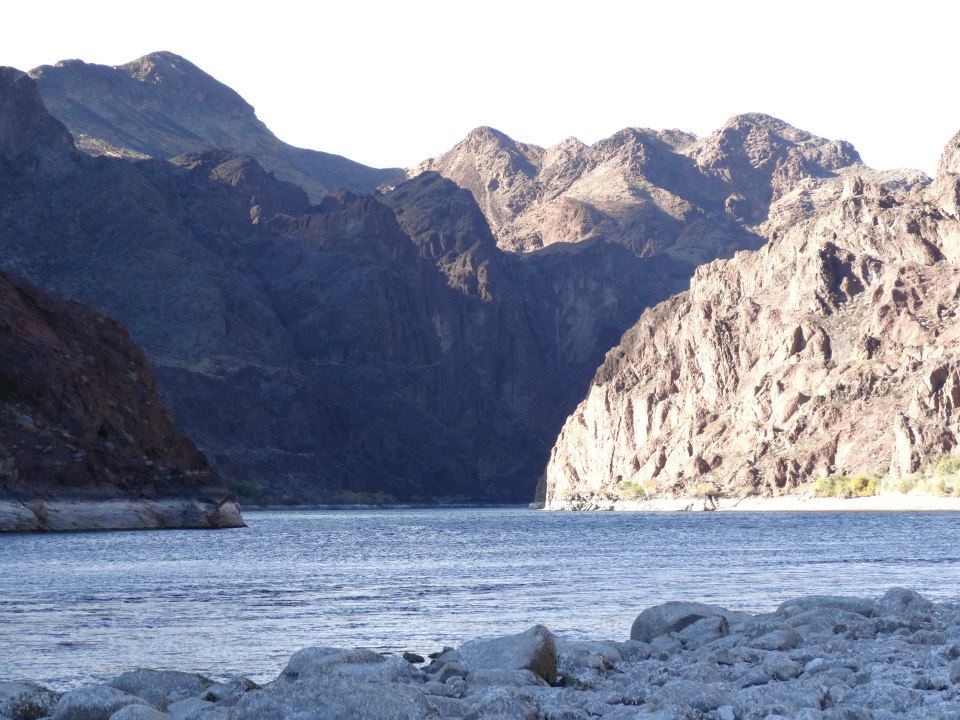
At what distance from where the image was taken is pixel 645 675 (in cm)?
2677

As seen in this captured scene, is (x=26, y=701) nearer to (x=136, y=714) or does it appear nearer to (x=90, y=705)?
(x=90, y=705)

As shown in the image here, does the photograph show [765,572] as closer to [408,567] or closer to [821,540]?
[408,567]

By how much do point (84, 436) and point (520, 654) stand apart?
114 m

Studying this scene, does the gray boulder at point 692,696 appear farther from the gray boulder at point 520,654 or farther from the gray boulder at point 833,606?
the gray boulder at point 833,606

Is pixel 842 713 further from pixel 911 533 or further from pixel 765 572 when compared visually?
pixel 911 533

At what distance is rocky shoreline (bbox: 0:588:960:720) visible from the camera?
20.5 metres

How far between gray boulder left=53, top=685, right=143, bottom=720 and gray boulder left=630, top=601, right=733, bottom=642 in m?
14.8

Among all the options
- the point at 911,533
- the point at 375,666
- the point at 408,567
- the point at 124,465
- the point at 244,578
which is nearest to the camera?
the point at 375,666

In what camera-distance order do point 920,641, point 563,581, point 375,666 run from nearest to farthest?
point 375,666, point 920,641, point 563,581

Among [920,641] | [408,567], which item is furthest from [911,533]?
[920,641]

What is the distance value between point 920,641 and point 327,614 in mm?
22374

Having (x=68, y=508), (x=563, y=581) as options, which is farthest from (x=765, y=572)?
(x=68, y=508)

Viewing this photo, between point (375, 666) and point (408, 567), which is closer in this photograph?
point (375, 666)

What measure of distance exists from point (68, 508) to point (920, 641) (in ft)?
352
